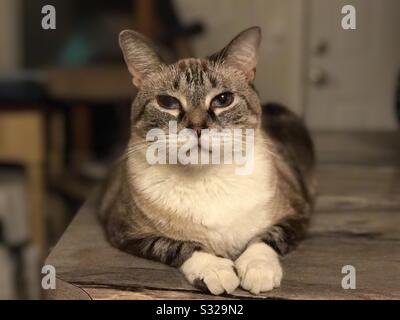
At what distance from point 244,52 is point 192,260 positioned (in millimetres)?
338

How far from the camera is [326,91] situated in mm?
1440

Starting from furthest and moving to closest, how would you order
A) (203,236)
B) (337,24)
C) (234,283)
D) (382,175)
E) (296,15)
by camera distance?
(382,175)
(296,15)
(337,24)
(203,236)
(234,283)

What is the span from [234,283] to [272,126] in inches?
18.6

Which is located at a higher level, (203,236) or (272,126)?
(272,126)

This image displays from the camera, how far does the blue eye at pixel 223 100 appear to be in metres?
1.00

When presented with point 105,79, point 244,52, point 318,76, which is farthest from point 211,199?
point 105,79

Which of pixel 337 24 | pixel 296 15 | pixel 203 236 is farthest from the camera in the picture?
pixel 296 15

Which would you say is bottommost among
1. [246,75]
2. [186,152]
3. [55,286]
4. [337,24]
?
[55,286]

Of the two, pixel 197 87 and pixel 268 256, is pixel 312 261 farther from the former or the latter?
pixel 197 87

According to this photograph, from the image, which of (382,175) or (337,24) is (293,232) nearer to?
(337,24)

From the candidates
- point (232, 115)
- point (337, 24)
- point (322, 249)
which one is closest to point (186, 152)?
point (232, 115)

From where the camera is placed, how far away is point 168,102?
1007mm

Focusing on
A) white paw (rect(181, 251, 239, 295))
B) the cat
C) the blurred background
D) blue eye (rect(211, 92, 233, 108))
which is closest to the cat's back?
the blurred background

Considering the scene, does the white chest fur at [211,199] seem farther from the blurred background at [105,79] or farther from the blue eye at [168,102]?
the blurred background at [105,79]
